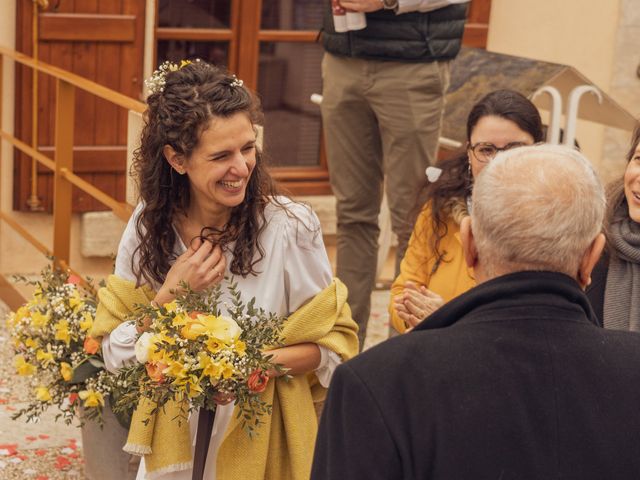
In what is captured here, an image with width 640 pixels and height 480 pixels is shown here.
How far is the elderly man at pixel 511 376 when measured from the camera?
6.20 feet

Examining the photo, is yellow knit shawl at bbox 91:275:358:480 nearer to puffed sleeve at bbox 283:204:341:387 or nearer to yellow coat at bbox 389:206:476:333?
puffed sleeve at bbox 283:204:341:387

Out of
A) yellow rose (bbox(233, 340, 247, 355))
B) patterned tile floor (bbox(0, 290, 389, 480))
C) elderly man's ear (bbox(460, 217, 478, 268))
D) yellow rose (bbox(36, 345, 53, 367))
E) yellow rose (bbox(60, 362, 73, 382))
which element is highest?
elderly man's ear (bbox(460, 217, 478, 268))

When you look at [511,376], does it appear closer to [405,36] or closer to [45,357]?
[45,357]

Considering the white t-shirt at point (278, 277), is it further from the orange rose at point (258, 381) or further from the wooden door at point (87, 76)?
the wooden door at point (87, 76)

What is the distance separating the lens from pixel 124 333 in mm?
3115

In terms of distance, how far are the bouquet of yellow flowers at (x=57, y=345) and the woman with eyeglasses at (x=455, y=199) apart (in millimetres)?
985

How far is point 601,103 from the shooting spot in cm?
582

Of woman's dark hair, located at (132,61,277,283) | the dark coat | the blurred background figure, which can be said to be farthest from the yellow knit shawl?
the blurred background figure

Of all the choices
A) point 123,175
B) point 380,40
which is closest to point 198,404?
point 380,40

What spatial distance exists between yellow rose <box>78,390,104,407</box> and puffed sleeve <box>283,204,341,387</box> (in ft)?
2.46

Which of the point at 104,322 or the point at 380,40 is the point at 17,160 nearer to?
the point at 380,40

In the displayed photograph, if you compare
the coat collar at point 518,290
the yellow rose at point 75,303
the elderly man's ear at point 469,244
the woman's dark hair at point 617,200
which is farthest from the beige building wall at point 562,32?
the coat collar at point 518,290

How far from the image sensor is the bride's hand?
306 centimetres

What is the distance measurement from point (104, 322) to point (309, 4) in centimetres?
441
